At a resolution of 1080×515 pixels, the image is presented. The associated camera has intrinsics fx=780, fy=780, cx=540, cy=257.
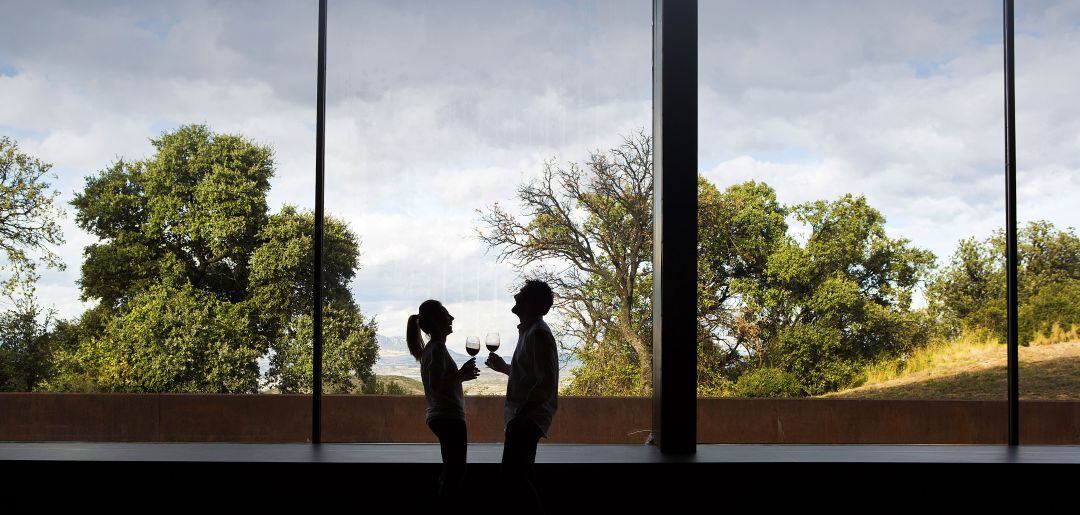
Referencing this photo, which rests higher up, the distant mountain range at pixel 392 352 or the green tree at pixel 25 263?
the green tree at pixel 25 263

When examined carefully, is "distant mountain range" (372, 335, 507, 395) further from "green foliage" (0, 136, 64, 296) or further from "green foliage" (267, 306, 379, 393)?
"green foliage" (0, 136, 64, 296)

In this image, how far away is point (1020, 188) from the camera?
474 cm

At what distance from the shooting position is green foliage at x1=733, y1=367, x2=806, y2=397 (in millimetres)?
4719

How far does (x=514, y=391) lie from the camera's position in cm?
296

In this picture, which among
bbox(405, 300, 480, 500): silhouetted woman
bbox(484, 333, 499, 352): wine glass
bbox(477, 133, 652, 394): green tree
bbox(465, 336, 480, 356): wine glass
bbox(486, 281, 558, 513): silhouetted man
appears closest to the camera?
bbox(486, 281, 558, 513): silhouetted man

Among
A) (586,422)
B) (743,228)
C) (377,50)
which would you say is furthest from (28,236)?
(743,228)

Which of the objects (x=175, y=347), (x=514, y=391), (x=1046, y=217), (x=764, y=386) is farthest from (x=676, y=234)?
(x=175, y=347)

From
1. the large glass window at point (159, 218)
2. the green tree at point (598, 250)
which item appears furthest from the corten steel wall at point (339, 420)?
the green tree at point (598, 250)

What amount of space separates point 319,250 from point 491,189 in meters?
1.03

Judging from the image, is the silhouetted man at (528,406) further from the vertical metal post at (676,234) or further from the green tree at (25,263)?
the green tree at (25,263)

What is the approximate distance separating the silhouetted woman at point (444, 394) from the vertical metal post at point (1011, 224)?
3.29 metres

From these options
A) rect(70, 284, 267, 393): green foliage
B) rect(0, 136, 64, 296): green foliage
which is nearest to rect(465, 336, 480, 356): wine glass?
rect(70, 284, 267, 393): green foliage

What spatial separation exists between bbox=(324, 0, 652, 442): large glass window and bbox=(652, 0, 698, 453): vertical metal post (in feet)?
1.02

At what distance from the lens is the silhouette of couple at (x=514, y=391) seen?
2898mm
